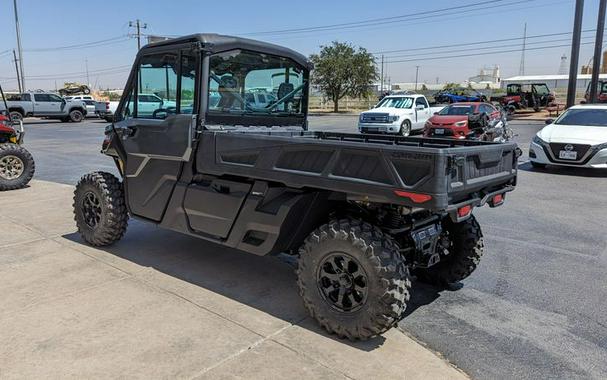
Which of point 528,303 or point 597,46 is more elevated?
point 597,46

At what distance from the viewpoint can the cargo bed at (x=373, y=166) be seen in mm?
3059

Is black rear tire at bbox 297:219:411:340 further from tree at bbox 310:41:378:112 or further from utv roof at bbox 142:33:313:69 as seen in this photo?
tree at bbox 310:41:378:112

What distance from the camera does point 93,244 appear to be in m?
5.60

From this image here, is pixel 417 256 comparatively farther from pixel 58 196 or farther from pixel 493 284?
pixel 58 196

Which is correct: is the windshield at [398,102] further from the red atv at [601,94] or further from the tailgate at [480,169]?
the tailgate at [480,169]

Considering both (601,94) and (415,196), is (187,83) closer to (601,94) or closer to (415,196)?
(415,196)

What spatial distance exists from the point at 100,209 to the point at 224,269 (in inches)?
64.8

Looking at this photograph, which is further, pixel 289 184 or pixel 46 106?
pixel 46 106

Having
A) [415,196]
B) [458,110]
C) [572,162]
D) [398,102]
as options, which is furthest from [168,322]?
[398,102]

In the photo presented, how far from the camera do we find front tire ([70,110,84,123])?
107 ft

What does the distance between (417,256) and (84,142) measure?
1807 cm

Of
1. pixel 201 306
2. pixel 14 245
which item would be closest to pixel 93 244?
pixel 14 245

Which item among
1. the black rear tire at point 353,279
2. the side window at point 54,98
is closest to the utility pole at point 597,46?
the black rear tire at point 353,279

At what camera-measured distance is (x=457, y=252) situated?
4.49 m
